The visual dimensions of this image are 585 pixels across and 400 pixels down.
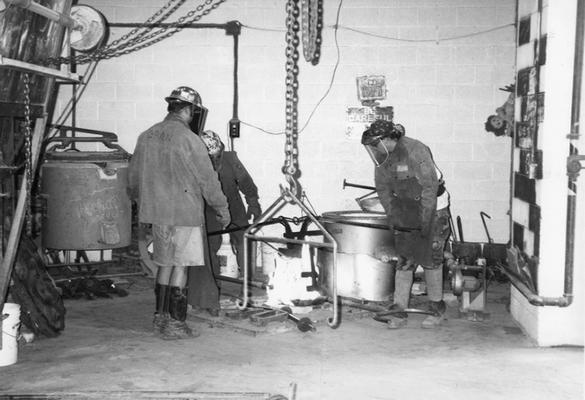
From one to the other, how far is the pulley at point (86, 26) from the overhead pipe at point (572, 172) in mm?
5584

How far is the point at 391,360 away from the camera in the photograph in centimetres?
520

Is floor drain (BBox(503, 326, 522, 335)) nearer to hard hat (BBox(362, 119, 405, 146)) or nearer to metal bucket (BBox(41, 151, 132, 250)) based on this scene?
hard hat (BBox(362, 119, 405, 146))

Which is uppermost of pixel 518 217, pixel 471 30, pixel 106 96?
pixel 471 30

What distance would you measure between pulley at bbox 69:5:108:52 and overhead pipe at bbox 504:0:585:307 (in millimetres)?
5584

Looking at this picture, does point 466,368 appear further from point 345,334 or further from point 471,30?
point 471,30

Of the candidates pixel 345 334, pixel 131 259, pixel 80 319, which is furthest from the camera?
pixel 131 259

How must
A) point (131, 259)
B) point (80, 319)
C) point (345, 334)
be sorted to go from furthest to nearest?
point (131, 259), point (80, 319), point (345, 334)

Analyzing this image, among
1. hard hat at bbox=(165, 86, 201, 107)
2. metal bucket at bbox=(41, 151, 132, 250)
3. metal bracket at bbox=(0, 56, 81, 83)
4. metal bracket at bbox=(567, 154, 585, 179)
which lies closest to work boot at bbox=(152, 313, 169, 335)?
hard hat at bbox=(165, 86, 201, 107)

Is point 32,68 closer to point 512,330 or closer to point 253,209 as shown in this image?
point 253,209

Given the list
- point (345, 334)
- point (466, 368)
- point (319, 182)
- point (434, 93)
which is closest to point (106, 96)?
point (319, 182)

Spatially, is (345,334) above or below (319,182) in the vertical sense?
below

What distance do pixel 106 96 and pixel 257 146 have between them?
2028 millimetres

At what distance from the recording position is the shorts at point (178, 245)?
5.65 meters

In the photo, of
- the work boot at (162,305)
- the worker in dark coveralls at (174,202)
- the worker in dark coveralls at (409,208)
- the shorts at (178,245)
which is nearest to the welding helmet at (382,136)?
the worker in dark coveralls at (409,208)
